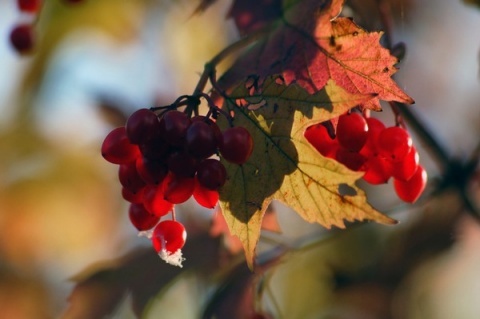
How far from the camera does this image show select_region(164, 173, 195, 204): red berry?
1.05m

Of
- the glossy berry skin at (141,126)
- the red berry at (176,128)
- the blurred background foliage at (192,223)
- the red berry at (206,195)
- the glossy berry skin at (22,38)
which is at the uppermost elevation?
the glossy berry skin at (22,38)

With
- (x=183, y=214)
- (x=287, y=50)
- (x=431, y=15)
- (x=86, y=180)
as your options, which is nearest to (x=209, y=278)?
(x=183, y=214)

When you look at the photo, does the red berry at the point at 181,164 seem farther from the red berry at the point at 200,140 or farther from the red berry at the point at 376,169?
the red berry at the point at 376,169

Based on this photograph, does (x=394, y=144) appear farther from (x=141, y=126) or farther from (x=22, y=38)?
(x=22, y=38)

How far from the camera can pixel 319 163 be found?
1.06 m

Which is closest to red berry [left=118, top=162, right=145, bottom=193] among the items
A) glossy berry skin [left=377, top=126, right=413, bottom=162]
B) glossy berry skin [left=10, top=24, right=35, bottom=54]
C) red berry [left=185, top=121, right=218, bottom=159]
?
red berry [left=185, top=121, right=218, bottom=159]

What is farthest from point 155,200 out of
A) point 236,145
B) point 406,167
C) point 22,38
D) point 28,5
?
point 22,38

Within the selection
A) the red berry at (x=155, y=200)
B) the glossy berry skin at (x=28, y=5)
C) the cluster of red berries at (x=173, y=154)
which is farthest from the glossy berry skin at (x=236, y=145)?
the glossy berry skin at (x=28, y=5)

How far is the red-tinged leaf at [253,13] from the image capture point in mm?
1367

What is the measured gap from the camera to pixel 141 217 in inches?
45.3

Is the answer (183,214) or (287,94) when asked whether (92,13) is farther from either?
(287,94)

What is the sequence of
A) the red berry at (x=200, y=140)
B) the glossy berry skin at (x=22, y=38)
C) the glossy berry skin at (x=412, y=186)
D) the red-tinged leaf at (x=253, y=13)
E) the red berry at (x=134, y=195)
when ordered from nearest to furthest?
the red berry at (x=200, y=140)
the red berry at (x=134, y=195)
the glossy berry skin at (x=412, y=186)
the red-tinged leaf at (x=253, y=13)
the glossy berry skin at (x=22, y=38)

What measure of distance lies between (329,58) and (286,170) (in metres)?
0.20

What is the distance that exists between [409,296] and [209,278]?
77 cm
